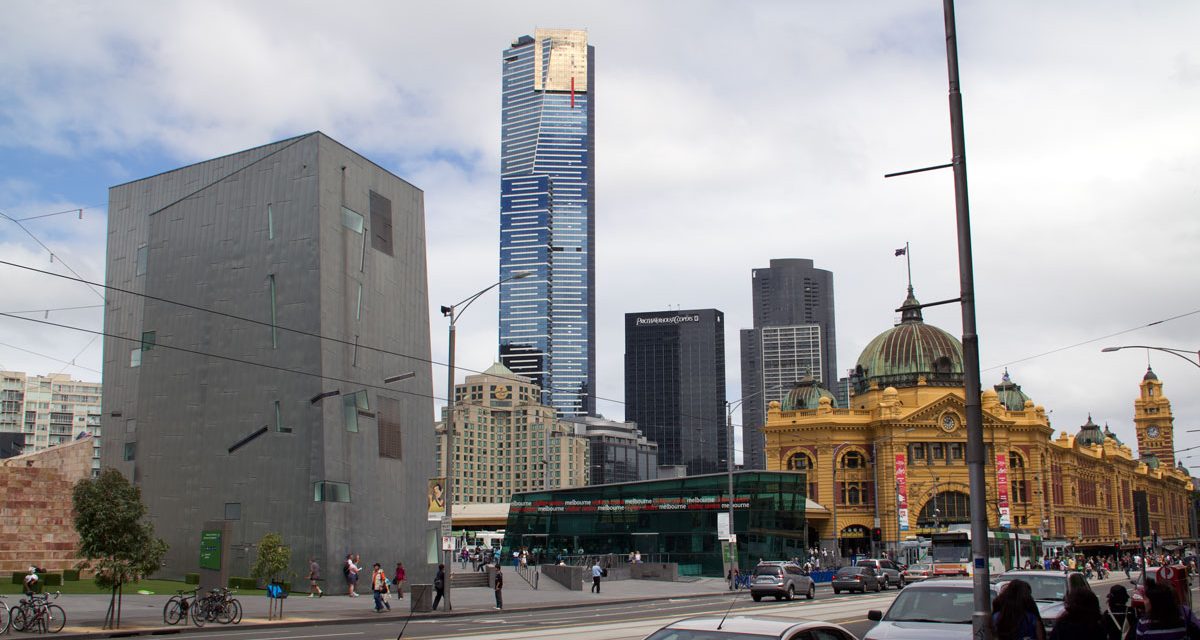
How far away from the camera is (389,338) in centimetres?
4747

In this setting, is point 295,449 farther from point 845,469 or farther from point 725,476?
point 845,469

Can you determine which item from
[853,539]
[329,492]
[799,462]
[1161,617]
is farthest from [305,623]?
[799,462]

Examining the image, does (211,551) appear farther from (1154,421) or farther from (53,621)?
(1154,421)

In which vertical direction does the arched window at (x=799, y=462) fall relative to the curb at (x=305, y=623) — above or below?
above

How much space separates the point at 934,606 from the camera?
14977mm

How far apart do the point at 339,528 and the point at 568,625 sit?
59.8 ft

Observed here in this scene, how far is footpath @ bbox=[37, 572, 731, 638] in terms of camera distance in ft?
85.9

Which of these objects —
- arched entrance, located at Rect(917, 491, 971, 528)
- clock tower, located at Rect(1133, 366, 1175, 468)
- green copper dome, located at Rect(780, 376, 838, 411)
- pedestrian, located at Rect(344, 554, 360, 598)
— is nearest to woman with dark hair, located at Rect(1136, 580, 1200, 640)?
pedestrian, located at Rect(344, 554, 360, 598)

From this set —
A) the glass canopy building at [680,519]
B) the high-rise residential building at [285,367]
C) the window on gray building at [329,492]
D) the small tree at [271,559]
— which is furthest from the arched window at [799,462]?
the small tree at [271,559]

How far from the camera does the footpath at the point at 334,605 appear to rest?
26188 mm

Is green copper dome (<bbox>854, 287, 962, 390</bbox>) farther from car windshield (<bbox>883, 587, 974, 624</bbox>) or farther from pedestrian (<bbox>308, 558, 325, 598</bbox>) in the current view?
car windshield (<bbox>883, 587, 974, 624</bbox>)

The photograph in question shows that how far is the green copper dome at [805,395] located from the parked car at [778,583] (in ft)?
193

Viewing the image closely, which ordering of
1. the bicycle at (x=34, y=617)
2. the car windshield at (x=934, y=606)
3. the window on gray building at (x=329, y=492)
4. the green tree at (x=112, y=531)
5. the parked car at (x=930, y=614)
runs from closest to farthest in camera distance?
1. the parked car at (x=930, y=614)
2. the car windshield at (x=934, y=606)
3. the bicycle at (x=34, y=617)
4. the green tree at (x=112, y=531)
5. the window on gray building at (x=329, y=492)

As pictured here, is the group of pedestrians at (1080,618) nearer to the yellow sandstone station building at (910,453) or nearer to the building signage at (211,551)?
the building signage at (211,551)
